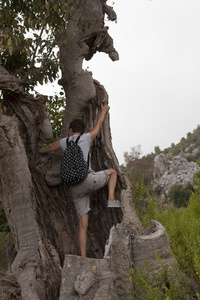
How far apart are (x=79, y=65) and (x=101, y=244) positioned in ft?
11.0

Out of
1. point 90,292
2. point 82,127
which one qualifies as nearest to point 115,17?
point 82,127

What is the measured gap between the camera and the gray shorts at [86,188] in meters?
5.28

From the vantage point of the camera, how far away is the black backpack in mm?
5160

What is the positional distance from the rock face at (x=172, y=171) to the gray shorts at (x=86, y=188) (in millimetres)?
71439

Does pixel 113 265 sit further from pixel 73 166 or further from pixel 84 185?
pixel 73 166

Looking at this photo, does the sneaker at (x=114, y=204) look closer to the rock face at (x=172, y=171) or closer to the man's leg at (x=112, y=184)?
the man's leg at (x=112, y=184)

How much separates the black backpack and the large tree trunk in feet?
1.74

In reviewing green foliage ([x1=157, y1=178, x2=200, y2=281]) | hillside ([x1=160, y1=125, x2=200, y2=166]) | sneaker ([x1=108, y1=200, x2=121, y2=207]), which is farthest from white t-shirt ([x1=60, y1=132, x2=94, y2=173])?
hillside ([x1=160, y1=125, x2=200, y2=166])

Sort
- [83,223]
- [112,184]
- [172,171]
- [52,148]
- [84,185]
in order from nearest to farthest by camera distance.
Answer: [84,185] < [83,223] < [112,184] < [52,148] < [172,171]

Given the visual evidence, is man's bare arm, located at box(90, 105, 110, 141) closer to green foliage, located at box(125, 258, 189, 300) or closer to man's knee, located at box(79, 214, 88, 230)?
man's knee, located at box(79, 214, 88, 230)

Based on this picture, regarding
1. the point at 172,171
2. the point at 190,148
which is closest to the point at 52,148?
the point at 172,171

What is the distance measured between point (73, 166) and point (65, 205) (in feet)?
3.61

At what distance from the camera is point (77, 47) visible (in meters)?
6.82

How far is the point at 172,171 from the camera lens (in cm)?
9094
